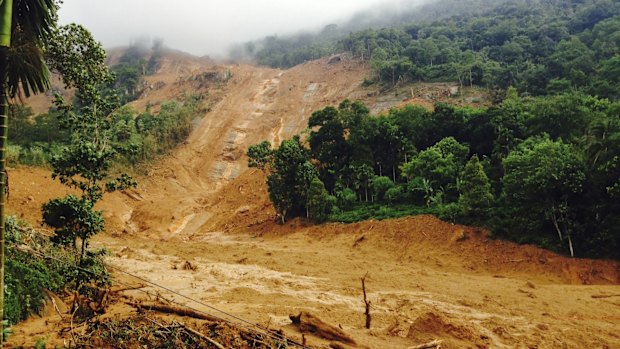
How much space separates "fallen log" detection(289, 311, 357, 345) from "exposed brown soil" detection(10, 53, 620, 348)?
21 centimetres

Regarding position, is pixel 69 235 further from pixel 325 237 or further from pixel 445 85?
pixel 445 85

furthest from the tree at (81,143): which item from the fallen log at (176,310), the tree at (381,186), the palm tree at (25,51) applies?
the tree at (381,186)

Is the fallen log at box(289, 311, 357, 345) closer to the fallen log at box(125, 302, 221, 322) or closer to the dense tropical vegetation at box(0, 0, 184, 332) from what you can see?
the fallen log at box(125, 302, 221, 322)

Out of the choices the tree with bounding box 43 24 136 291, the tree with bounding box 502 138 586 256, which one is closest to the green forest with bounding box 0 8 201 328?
the tree with bounding box 43 24 136 291

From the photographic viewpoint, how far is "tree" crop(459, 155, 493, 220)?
21.1 metres

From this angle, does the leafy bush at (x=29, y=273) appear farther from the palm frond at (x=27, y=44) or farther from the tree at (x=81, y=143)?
the palm frond at (x=27, y=44)

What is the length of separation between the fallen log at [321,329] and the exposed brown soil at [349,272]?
0.21 metres

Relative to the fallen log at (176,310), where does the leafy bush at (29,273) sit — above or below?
above

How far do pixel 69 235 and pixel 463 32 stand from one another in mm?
80058

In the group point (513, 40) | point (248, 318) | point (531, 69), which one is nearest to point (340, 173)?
point (248, 318)

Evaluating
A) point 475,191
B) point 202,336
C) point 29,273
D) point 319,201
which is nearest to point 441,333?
point 202,336

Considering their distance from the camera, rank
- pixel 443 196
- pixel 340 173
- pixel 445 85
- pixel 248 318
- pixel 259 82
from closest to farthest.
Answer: pixel 248 318 < pixel 443 196 < pixel 340 173 < pixel 445 85 < pixel 259 82

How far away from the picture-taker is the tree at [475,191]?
69.1ft

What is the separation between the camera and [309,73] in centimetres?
7569
